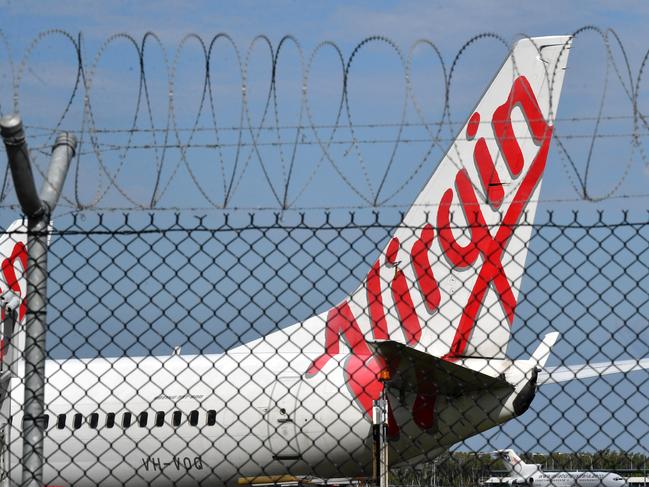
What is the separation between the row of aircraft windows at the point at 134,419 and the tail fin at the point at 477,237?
2.60 meters

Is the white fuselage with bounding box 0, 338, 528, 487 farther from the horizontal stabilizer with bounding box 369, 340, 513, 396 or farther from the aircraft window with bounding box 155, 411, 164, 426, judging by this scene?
the horizontal stabilizer with bounding box 369, 340, 513, 396

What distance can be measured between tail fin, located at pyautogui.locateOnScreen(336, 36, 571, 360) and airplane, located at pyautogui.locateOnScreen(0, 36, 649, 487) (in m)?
0.03

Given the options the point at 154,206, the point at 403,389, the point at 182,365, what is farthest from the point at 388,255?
the point at 154,206

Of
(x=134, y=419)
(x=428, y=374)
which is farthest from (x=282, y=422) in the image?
Answer: (x=428, y=374)

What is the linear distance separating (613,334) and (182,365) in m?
11.4

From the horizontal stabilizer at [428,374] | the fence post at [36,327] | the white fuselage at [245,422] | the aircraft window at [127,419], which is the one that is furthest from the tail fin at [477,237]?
the fence post at [36,327]

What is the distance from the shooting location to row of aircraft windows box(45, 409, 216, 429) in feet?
52.9

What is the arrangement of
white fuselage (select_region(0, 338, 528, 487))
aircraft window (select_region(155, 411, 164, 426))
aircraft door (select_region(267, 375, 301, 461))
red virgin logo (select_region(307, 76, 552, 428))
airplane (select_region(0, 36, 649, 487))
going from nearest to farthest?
airplane (select_region(0, 36, 649, 487)) < red virgin logo (select_region(307, 76, 552, 428)) < white fuselage (select_region(0, 338, 528, 487)) < aircraft door (select_region(267, 375, 301, 461)) < aircraft window (select_region(155, 411, 164, 426))

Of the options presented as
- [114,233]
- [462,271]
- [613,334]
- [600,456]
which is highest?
[462,271]

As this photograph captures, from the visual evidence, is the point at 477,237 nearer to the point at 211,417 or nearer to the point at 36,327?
the point at 211,417

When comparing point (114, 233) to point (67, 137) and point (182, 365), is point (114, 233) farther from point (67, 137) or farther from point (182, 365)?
point (182, 365)

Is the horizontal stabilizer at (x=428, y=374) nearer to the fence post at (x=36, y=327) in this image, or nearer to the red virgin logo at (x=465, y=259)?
the red virgin logo at (x=465, y=259)

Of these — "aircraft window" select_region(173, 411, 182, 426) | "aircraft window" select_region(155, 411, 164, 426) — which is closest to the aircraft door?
"aircraft window" select_region(173, 411, 182, 426)

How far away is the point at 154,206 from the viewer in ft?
17.7
